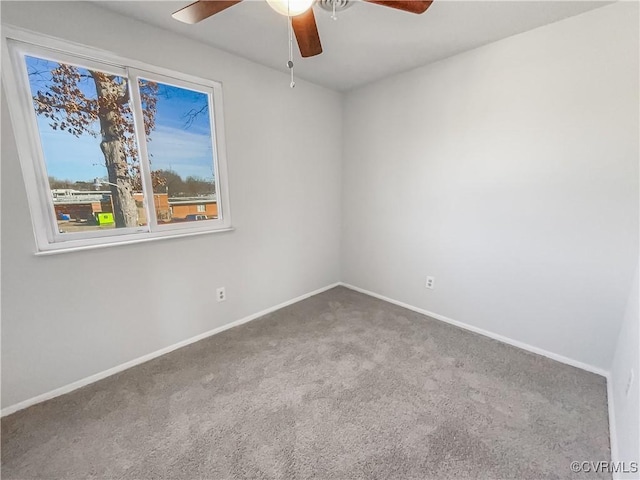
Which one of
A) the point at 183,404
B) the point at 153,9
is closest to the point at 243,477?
the point at 183,404

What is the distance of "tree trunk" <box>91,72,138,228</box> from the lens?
1.77 metres

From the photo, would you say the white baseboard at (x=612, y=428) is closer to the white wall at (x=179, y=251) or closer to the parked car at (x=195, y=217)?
the white wall at (x=179, y=251)

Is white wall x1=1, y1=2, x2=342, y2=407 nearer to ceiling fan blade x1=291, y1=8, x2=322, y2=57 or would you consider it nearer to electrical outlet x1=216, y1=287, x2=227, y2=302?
electrical outlet x1=216, y1=287, x2=227, y2=302

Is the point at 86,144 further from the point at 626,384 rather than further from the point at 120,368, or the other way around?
the point at 626,384

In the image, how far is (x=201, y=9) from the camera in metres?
1.28

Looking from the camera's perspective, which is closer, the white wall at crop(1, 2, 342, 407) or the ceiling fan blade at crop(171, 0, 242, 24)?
the ceiling fan blade at crop(171, 0, 242, 24)

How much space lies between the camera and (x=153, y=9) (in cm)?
166

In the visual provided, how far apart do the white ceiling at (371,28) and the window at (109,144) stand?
35cm

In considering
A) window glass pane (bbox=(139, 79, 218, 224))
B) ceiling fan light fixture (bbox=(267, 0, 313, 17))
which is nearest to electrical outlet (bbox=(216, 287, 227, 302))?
window glass pane (bbox=(139, 79, 218, 224))

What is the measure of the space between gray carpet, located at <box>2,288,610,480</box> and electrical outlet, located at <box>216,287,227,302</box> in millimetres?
366

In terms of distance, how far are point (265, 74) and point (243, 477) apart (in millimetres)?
2843

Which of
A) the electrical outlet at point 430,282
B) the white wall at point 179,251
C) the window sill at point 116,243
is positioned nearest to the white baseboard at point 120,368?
the white wall at point 179,251

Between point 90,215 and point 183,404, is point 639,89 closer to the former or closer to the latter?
point 183,404

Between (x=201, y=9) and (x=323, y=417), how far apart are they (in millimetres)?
2201
